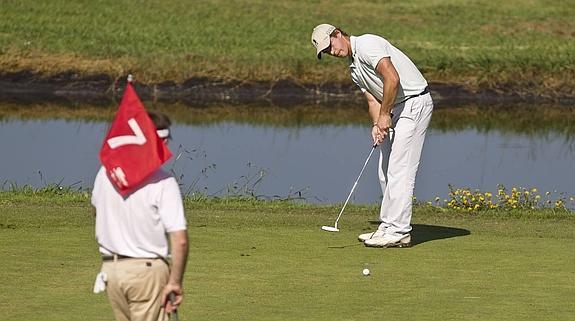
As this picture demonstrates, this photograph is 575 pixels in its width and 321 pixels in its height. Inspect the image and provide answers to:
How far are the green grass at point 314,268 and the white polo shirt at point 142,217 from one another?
2062 millimetres

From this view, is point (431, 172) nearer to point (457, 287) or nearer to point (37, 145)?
point (37, 145)

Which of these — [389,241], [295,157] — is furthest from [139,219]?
[295,157]

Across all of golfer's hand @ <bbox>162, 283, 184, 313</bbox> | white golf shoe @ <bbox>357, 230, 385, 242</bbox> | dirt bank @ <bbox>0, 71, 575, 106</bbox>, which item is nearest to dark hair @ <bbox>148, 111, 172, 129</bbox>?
golfer's hand @ <bbox>162, 283, 184, 313</bbox>

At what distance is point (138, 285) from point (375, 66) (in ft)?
16.3

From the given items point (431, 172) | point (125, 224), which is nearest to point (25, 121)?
point (431, 172)

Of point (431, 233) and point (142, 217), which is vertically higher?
point (142, 217)

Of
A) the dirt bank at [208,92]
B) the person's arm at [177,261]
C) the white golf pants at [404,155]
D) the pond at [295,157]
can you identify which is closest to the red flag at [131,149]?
the person's arm at [177,261]

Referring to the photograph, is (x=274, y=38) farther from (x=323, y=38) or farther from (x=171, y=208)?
(x=171, y=208)

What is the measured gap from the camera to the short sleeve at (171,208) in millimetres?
6500

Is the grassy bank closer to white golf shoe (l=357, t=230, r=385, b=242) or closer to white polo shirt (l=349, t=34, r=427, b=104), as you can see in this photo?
white golf shoe (l=357, t=230, r=385, b=242)

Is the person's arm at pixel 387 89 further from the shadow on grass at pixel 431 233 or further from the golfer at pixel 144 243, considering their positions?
the golfer at pixel 144 243

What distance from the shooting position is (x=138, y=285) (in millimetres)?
6625

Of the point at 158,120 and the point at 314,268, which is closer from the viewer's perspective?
the point at 158,120

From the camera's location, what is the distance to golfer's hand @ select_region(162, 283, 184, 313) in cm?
655
